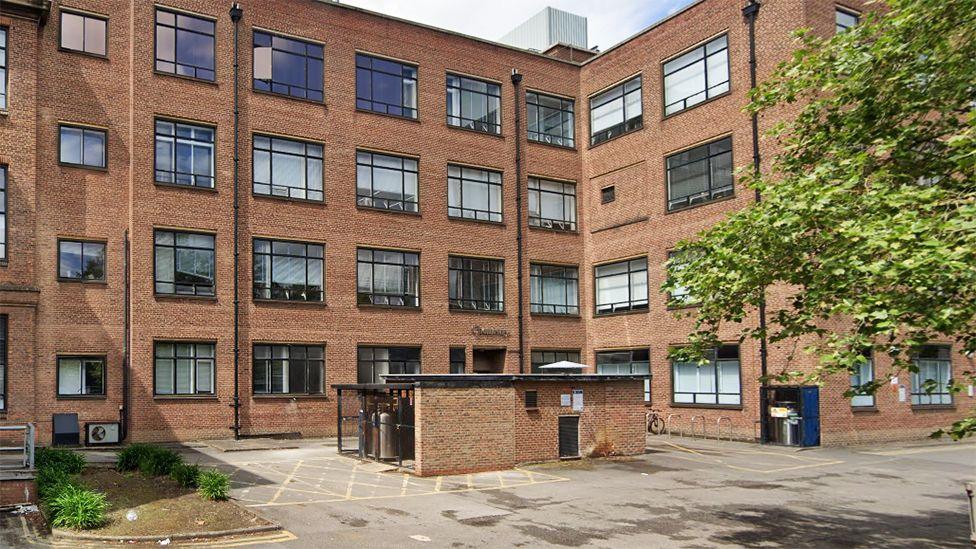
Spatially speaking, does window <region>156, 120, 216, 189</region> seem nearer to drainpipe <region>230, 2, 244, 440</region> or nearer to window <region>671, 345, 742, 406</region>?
drainpipe <region>230, 2, 244, 440</region>

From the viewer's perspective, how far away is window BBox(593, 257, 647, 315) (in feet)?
110

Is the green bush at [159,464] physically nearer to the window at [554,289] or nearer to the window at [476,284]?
the window at [476,284]

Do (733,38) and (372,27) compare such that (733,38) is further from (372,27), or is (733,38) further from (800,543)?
(800,543)

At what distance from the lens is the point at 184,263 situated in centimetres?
2788

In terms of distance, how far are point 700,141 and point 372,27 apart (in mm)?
13519

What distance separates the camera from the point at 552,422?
21.7 metres

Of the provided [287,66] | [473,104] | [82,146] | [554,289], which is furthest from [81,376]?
[554,289]

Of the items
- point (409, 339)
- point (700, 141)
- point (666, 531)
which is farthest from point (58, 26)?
point (666, 531)

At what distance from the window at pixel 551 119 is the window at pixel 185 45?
13620 millimetres

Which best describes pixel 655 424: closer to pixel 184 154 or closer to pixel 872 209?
pixel 184 154

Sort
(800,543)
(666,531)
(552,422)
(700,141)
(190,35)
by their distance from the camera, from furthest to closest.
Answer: (700,141) < (190,35) < (552,422) < (666,531) < (800,543)

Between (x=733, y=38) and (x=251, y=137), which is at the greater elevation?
(x=733, y=38)

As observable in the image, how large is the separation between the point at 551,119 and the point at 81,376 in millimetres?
21733

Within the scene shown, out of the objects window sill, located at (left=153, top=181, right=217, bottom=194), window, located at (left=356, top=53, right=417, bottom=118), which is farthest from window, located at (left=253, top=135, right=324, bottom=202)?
window, located at (left=356, top=53, right=417, bottom=118)
